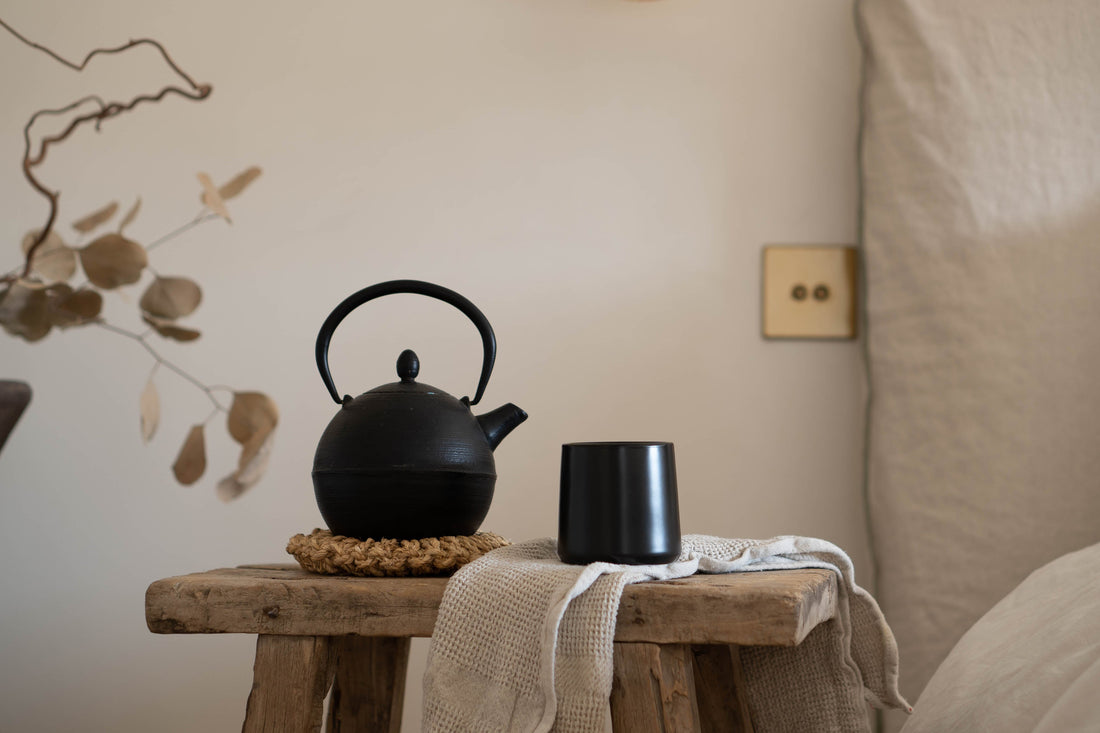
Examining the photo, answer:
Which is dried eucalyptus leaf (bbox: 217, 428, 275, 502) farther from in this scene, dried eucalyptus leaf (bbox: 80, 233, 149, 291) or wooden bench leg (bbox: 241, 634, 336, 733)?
wooden bench leg (bbox: 241, 634, 336, 733)

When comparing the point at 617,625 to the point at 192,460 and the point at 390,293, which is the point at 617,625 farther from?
the point at 192,460

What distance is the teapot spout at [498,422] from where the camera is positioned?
2.96ft

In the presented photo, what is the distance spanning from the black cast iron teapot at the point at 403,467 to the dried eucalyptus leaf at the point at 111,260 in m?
0.31

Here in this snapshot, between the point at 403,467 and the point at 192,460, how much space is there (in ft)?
2.46

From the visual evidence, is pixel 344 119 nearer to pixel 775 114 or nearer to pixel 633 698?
pixel 775 114

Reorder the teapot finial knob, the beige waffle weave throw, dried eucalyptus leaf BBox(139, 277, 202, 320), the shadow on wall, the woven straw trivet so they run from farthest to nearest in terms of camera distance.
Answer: dried eucalyptus leaf BBox(139, 277, 202, 320)
the shadow on wall
the teapot finial knob
the woven straw trivet
the beige waffle weave throw

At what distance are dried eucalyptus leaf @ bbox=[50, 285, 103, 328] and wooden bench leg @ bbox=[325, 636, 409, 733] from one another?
452 millimetres

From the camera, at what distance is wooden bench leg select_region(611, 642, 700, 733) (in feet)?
2.21

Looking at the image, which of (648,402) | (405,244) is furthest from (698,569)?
(405,244)

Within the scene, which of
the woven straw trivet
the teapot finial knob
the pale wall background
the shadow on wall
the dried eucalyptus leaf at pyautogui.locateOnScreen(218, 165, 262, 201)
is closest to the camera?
the woven straw trivet

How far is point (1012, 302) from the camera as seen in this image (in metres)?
1.28

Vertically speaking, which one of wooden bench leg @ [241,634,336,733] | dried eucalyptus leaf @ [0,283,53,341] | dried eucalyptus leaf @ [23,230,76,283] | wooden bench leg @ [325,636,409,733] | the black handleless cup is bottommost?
wooden bench leg @ [325,636,409,733]

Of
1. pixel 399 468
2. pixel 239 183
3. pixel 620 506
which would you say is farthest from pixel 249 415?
pixel 620 506

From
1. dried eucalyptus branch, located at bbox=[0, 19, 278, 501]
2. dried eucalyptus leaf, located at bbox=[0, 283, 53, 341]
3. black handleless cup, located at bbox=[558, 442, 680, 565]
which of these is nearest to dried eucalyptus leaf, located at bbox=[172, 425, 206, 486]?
dried eucalyptus branch, located at bbox=[0, 19, 278, 501]
